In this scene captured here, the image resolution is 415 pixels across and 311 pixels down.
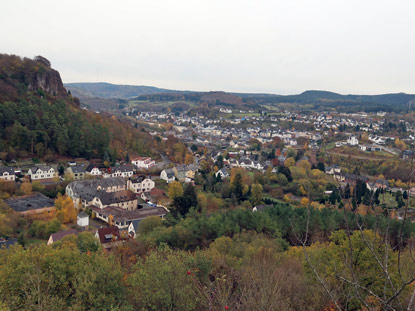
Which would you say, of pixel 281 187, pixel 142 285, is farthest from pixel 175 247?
pixel 281 187

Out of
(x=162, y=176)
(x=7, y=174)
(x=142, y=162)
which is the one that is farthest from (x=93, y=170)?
(x=7, y=174)

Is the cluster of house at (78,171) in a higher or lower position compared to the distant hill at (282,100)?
lower

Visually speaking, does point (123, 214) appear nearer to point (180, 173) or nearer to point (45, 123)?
point (180, 173)

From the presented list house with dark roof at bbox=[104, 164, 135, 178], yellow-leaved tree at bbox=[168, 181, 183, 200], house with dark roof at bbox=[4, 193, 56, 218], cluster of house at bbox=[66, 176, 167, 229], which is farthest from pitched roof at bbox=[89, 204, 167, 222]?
house with dark roof at bbox=[104, 164, 135, 178]

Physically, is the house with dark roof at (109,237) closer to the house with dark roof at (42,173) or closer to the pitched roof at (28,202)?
the pitched roof at (28,202)

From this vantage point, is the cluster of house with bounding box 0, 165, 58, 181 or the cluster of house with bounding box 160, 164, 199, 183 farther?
the cluster of house with bounding box 160, 164, 199, 183

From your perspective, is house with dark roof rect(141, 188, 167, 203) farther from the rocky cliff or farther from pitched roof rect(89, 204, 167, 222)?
the rocky cliff

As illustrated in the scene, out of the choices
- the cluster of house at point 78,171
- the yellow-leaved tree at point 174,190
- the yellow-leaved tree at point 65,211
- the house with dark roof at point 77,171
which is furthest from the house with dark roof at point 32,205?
the yellow-leaved tree at point 174,190

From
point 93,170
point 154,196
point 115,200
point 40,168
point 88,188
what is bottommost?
point 154,196
